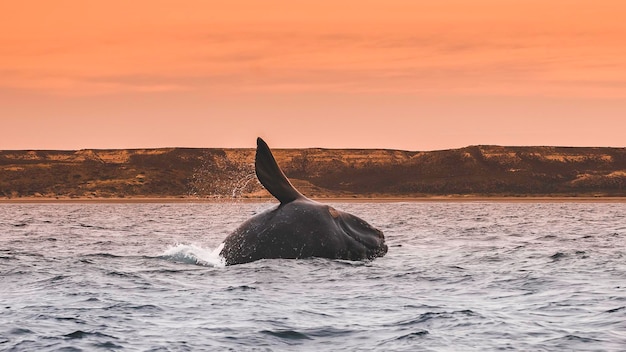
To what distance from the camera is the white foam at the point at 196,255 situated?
828 inches

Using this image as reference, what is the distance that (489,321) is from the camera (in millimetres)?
13961

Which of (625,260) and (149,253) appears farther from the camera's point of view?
(149,253)

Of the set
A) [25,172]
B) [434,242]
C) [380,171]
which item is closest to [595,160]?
[380,171]

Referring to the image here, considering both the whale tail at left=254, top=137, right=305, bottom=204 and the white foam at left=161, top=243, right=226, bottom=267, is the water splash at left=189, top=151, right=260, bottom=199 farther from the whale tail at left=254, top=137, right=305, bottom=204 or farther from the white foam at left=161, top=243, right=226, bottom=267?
the whale tail at left=254, top=137, right=305, bottom=204

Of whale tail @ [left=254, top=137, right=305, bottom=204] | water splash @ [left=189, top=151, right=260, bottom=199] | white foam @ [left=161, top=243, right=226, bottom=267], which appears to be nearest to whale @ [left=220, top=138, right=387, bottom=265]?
whale tail @ [left=254, top=137, right=305, bottom=204]

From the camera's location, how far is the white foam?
21.0m

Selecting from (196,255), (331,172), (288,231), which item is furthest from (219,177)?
(288,231)

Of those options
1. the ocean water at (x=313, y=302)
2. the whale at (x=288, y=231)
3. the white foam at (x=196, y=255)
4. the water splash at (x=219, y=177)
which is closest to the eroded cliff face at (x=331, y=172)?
the water splash at (x=219, y=177)

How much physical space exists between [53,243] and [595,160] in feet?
510

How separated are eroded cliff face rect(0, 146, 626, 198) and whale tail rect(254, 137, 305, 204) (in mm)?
122652

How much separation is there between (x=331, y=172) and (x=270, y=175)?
157m

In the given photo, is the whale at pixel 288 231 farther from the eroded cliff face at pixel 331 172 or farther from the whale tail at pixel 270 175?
the eroded cliff face at pixel 331 172

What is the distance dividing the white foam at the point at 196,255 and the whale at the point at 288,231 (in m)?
0.68

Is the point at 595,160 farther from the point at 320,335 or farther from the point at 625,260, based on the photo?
the point at 320,335
